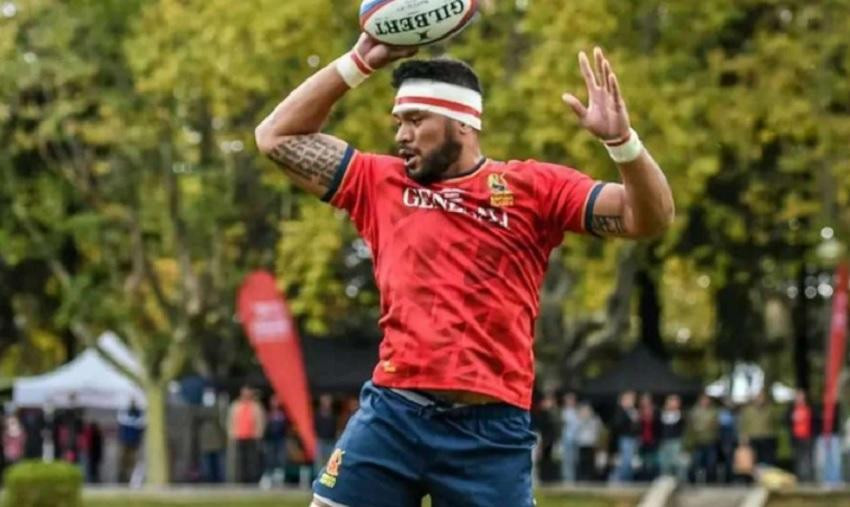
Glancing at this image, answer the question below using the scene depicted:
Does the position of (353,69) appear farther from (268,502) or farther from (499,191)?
(268,502)

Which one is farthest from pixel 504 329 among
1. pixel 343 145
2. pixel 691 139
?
pixel 691 139

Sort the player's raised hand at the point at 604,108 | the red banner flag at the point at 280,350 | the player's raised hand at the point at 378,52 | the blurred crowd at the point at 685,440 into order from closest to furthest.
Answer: the player's raised hand at the point at 604,108 < the player's raised hand at the point at 378,52 < the red banner flag at the point at 280,350 < the blurred crowd at the point at 685,440

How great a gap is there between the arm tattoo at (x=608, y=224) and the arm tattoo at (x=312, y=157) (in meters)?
0.91

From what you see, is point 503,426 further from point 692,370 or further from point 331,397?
point 692,370

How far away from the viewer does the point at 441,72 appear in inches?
247

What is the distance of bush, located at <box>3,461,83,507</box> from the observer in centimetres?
2033

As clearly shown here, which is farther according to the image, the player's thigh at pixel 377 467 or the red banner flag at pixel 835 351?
the red banner flag at pixel 835 351

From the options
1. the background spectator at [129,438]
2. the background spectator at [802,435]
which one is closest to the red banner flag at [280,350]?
the background spectator at [129,438]

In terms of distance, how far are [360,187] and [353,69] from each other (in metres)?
0.39

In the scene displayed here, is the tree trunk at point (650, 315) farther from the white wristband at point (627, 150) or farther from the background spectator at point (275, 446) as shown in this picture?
the white wristband at point (627, 150)

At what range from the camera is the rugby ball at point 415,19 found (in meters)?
6.20

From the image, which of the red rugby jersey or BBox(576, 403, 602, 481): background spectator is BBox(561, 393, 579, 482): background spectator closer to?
BBox(576, 403, 602, 481): background spectator

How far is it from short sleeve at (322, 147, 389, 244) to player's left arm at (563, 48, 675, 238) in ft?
2.37

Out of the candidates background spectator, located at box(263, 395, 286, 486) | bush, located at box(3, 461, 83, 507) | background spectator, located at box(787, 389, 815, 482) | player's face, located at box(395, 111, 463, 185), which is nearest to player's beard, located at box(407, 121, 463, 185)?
player's face, located at box(395, 111, 463, 185)
